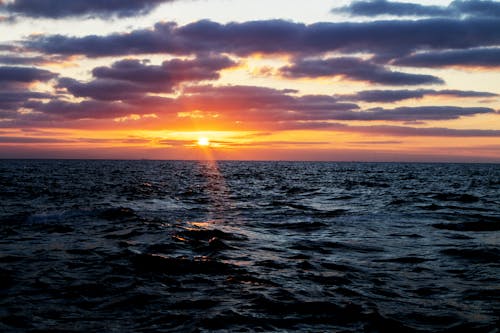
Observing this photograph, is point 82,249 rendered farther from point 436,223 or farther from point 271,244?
point 436,223

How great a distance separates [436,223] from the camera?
21.5 metres

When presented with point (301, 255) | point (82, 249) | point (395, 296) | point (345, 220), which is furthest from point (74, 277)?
point (345, 220)

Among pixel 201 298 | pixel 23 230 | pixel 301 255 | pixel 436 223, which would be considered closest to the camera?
pixel 201 298

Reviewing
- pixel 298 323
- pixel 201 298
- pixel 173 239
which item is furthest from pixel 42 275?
pixel 298 323

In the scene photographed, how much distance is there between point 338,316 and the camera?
8242 millimetres

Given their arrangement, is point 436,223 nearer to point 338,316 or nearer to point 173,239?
point 173,239

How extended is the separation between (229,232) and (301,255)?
4.99 meters

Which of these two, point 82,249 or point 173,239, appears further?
point 173,239

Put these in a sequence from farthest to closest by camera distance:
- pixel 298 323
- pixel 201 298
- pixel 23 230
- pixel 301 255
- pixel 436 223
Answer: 1. pixel 436 223
2. pixel 23 230
3. pixel 301 255
4. pixel 201 298
5. pixel 298 323

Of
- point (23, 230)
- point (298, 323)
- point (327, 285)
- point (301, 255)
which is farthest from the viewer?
point (23, 230)

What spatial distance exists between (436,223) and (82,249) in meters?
16.3

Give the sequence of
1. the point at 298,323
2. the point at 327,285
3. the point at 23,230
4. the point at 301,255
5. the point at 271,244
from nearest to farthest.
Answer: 1. the point at 298,323
2. the point at 327,285
3. the point at 301,255
4. the point at 271,244
5. the point at 23,230

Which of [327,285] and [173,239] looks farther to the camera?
[173,239]

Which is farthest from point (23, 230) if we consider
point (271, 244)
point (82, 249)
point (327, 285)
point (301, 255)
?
point (327, 285)
